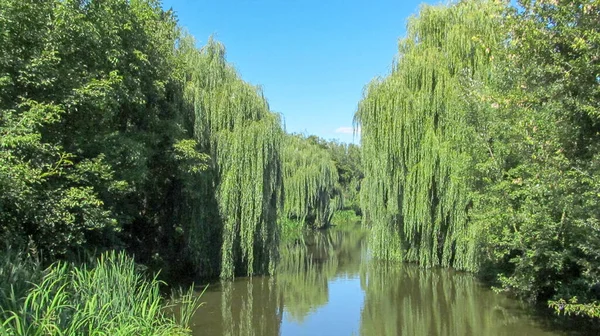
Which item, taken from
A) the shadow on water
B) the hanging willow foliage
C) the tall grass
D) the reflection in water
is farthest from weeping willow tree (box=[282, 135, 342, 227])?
the tall grass

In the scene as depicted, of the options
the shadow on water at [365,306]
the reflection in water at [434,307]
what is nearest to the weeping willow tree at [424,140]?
the reflection in water at [434,307]

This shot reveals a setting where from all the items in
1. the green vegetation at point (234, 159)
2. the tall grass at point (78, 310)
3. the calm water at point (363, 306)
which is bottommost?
the calm water at point (363, 306)

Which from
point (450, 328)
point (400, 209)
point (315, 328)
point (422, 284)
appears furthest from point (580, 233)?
point (400, 209)

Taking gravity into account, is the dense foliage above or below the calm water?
above

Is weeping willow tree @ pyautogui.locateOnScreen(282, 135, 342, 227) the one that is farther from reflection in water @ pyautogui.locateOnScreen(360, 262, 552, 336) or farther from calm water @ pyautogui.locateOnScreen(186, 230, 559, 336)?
reflection in water @ pyautogui.locateOnScreen(360, 262, 552, 336)

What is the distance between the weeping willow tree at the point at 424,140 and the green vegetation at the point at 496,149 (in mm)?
33

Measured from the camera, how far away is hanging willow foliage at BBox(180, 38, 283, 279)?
1090cm

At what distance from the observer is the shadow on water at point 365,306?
8039 millimetres

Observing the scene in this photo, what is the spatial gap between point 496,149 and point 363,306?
449 centimetres

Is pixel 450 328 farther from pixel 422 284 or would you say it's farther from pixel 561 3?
pixel 561 3

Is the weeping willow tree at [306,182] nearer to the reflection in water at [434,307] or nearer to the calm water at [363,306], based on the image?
the calm water at [363,306]

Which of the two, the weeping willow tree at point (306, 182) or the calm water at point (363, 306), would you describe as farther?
the weeping willow tree at point (306, 182)

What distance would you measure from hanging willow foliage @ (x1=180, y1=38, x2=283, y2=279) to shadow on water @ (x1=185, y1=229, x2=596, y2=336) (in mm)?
1015

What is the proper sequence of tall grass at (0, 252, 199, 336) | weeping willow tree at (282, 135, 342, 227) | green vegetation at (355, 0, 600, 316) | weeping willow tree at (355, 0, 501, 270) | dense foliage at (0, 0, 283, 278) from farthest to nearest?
weeping willow tree at (282, 135, 342, 227) → weeping willow tree at (355, 0, 501, 270) → dense foliage at (0, 0, 283, 278) → green vegetation at (355, 0, 600, 316) → tall grass at (0, 252, 199, 336)
